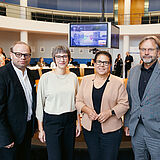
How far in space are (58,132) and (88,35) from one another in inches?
217

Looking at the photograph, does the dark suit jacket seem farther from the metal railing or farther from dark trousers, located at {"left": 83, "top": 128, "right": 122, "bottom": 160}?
the metal railing

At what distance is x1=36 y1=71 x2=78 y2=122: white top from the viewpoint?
2.00m

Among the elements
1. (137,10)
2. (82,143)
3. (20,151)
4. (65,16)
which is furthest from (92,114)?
(137,10)

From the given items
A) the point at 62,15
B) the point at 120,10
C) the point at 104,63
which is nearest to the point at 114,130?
the point at 104,63

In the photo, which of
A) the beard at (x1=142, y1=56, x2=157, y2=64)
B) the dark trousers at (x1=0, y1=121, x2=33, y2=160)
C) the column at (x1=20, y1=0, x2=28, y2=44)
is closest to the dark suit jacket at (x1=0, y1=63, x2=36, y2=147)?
the dark trousers at (x1=0, y1=121, x2=33, y2=160)

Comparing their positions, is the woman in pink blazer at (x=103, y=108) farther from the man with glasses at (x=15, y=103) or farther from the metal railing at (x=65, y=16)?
the metal railing at (x=65, y=16)

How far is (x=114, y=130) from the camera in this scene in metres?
1.98

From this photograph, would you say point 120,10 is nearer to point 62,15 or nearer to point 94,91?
point 62,15

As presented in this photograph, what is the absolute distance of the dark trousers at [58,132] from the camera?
2010 millimetres

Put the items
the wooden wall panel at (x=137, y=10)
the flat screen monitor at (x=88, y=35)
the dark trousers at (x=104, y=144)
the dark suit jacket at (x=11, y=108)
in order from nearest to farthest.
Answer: the dark suit jacket at (x=11, y=108) → the dark trousers at (x=104, y=144) → the flat screen monitor at (x=88, y=35) → the wooden wall panel at (x=137, y=10)

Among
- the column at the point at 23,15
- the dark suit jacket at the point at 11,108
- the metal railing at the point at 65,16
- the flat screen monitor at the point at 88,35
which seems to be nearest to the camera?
the dark suit jacket at the point at 11,108

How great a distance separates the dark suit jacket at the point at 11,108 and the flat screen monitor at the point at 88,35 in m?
5.25

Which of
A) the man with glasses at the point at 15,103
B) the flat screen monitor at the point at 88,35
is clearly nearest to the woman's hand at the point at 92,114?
the man with glasses at the point at 15,103

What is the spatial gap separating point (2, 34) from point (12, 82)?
13734 millimetres
